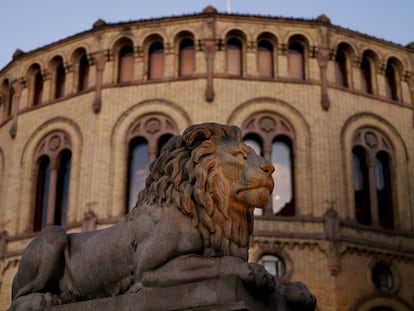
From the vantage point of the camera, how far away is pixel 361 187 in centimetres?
3209

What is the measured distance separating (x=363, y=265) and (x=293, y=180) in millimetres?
4337

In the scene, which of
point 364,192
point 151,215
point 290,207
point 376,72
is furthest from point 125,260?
point 376,72

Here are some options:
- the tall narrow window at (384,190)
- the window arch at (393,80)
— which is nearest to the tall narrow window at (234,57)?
the window arch at (393,80)

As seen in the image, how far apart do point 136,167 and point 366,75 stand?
36.4 ft

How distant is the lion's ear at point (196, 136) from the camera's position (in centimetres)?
642

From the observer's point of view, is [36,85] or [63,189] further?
[36,85]

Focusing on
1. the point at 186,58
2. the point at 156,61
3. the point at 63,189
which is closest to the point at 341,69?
the point at 186,58

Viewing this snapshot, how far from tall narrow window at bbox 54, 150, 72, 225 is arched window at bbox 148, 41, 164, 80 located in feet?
16.2

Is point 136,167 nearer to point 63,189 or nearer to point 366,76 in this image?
point 63,189

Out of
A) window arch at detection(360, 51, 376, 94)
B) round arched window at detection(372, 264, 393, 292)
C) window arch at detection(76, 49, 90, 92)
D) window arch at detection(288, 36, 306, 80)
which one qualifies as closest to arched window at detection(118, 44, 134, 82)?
window arch at detection(76, 49, 90, 92)

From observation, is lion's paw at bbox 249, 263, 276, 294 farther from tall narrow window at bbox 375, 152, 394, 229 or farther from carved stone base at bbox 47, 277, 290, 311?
tall narrow window at bbox 375, 152, 394, 229

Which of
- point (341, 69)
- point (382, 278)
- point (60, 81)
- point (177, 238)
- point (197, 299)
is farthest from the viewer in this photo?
point (60, 81)

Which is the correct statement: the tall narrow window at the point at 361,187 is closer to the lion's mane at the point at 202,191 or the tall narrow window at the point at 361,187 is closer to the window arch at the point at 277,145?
the window arch at the point at 277,145

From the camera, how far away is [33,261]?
6.70 metres
